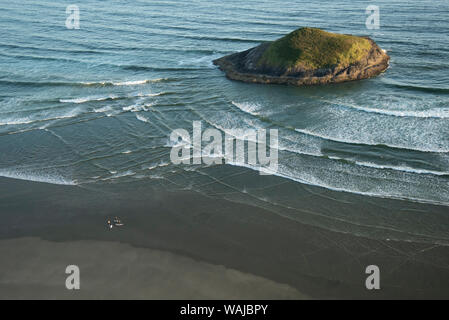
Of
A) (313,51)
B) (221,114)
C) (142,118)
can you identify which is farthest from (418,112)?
(142,118)

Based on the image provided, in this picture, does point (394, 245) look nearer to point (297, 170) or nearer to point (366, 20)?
point (297, 170)

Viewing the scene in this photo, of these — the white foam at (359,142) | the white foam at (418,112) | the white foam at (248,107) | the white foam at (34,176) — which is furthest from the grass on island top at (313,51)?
the white foam at (34,176)

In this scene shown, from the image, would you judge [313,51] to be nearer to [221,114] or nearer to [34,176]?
[221,114]

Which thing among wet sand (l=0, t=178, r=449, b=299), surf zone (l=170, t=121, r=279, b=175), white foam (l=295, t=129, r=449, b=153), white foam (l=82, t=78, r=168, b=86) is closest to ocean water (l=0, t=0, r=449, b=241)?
white foam (l=295, t=129, r=449, b=153)

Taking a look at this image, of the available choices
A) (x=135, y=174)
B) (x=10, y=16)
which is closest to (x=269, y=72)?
(x=135, y=174)

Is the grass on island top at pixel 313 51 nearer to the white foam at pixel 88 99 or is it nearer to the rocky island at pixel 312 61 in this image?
the rocky island at pixel 312 61

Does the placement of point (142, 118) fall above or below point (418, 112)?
below
